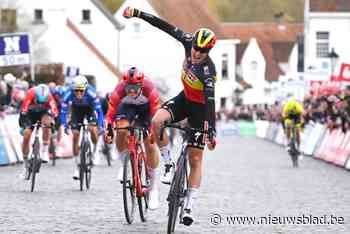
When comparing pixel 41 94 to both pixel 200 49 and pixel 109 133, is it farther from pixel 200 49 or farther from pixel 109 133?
pixel 200 49

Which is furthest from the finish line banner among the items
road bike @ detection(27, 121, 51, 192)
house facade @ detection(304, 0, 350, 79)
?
house facade @ detection(304, 0, 350, 79)

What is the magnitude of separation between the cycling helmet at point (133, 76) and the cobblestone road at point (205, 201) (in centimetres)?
168

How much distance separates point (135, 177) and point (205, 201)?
3.63 meters

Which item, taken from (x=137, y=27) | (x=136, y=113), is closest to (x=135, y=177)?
(x=136, y=113)

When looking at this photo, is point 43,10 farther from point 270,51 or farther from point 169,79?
point 270,51

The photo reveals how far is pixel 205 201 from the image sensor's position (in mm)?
17734

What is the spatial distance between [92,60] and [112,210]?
65.7 meters

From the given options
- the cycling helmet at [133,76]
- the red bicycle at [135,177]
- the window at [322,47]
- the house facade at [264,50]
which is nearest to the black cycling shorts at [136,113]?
the red bicycle at [135,177]

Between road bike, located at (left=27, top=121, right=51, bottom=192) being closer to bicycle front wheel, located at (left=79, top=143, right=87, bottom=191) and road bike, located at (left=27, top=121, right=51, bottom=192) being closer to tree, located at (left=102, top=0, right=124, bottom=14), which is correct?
bicycle front wheel, located at (left=79, top=143, right=87, bottom=191)

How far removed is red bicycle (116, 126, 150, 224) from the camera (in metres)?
14.1

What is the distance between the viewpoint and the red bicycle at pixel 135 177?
14.1 metres

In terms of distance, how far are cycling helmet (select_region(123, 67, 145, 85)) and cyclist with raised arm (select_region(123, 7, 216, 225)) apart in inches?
46.7

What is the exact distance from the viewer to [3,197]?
1805 centimetres

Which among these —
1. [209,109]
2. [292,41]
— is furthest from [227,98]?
[209,109]
